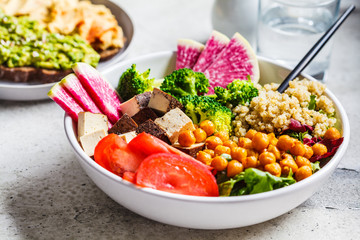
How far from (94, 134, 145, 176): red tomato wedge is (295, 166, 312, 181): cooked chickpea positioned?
2.40 ft

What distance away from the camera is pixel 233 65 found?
3.10m

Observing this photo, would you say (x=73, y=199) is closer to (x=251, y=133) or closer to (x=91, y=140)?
(x=91, y=140)

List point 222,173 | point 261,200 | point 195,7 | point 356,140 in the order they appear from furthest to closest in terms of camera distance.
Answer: point 195,7
point 356,140
point 222,173
point 261,200

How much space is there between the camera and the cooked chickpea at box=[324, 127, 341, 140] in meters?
2.42

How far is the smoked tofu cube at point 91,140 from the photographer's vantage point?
2.33 metres

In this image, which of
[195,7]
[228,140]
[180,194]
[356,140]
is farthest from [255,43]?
[180,194]

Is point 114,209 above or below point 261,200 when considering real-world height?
below

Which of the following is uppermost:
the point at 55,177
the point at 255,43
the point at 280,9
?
A: the point at 280,9

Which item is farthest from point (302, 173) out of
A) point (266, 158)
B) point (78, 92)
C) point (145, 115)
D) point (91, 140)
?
point (78, 92)

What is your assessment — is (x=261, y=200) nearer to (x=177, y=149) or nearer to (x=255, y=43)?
(x=177, y=149)

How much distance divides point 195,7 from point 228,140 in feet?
8.87

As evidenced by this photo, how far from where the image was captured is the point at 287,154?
2271 mm

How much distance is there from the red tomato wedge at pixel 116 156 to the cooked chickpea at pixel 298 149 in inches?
29.2

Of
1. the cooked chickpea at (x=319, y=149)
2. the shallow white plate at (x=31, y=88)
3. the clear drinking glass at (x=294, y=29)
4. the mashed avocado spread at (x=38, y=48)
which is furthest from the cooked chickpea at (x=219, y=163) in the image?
the clear drinking glass at (x=294, y=29)
